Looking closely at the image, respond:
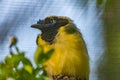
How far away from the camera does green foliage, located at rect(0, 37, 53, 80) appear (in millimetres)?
407

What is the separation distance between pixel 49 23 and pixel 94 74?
14cm

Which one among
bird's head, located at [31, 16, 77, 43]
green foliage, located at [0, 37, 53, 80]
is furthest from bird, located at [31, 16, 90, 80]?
green foliage, located at [0, 37, 53, 80]

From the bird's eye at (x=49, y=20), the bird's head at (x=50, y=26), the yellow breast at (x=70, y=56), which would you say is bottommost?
the yellow breast at (x=70, y=56)

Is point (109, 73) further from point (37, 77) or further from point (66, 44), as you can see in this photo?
point (37, 77)

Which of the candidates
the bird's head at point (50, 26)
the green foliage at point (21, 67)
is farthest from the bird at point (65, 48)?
the green foliage at point (21, 67)

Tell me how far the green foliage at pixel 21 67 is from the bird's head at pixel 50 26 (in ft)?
0.95

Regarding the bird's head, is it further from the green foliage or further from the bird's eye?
the green foliage

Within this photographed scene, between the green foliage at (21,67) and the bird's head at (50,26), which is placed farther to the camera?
the bird's head at (50,26)

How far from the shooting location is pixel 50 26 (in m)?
0.75

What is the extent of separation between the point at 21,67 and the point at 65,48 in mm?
320

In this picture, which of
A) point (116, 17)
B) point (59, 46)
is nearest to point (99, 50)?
point (116, 17)

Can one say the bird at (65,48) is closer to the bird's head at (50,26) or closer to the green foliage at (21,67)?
the bird's head at (50,26)

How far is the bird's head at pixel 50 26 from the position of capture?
2.40ft

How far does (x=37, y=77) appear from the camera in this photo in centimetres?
41
